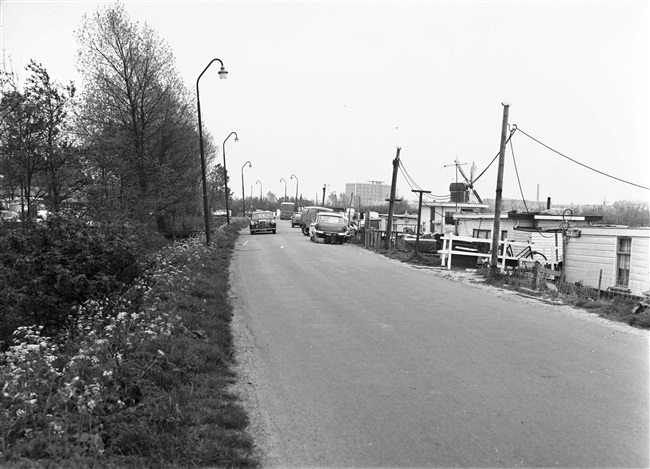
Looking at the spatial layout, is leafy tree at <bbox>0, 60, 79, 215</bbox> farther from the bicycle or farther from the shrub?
the bicycle

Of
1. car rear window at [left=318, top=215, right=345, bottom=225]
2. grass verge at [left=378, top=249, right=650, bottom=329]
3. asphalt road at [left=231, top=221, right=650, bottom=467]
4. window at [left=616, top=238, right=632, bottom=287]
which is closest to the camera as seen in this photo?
asphalt road at [left=231, top=221, right=650, bottom=467]

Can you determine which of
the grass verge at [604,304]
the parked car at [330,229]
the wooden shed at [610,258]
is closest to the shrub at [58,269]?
the grass verge at [604,304]

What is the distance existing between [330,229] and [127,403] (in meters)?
32.8

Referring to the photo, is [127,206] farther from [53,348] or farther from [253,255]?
[53,348]

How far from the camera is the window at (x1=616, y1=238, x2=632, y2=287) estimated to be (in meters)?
16.2

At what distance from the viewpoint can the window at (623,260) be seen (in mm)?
16250

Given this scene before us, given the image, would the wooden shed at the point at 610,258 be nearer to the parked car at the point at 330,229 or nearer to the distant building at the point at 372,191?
the parked car at the point at 330,229

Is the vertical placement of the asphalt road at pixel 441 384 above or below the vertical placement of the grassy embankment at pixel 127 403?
below

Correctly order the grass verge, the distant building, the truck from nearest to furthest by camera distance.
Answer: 1. the grass verge
2. the truck
3. the distant building

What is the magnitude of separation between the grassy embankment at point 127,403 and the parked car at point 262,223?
40.5 m

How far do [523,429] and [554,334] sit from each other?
4.65 m

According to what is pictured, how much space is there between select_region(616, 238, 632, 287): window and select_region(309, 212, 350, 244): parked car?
22.3 meters

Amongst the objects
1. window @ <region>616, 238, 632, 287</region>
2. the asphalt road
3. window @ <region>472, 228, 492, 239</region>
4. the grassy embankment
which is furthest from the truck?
the grassy embankment

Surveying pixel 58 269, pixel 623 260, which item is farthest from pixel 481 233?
pixel 58 269
